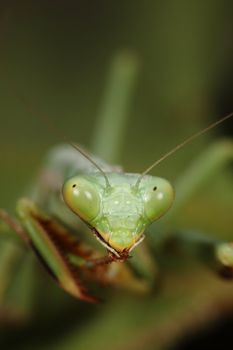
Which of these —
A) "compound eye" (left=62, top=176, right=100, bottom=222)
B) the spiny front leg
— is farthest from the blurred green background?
"compound eye" (left=62, top=176, right=100, bottom=222)

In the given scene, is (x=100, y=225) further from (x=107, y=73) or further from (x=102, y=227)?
(x=107, y=73)

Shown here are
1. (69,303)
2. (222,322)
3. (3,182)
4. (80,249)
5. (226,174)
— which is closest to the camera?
(80,249)

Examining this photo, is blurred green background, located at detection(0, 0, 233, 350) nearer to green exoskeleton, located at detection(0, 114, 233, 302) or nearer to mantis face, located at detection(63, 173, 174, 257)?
green exoskeleton, located at detection(0, 114, 233, 302)

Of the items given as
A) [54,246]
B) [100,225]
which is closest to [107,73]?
[54,246]

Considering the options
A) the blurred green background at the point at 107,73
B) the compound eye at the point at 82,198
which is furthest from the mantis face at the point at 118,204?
the blurred green background at the point at 107,73

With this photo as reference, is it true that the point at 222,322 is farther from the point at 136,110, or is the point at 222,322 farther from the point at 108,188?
the point at 136,110

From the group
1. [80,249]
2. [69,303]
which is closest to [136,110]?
[69,303]

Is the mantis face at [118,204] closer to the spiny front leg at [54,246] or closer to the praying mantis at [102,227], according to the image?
the praying mantis at [102,227]
